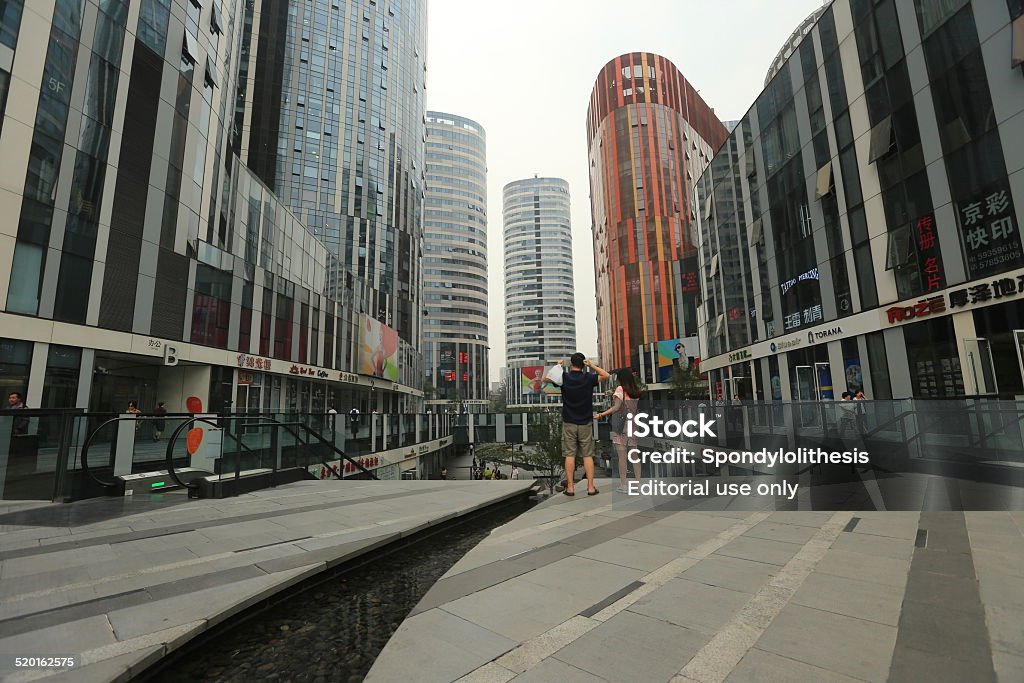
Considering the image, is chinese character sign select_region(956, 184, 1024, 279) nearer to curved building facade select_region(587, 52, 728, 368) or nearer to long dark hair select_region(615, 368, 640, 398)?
long dark hair select_region(615, 368, 640, 398)

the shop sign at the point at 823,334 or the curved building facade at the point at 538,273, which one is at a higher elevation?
the curved building facade at the point at 538,273

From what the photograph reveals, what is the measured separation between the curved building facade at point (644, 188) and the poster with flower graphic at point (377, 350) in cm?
4192

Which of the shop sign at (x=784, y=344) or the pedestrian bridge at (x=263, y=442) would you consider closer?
the pedestrian bridge at (x=263, y=442)

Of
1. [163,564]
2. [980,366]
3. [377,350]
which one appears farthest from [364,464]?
[377,350]

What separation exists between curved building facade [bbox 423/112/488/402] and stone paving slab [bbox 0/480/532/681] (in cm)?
10916

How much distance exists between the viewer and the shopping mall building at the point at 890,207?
13.1 metres

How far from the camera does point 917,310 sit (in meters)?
15.8

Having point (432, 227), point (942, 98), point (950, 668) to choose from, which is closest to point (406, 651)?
point (950, 668)

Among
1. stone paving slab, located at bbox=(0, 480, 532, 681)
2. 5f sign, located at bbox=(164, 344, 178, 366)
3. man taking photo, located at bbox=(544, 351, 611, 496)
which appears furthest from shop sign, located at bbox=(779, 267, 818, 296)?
5f sign, located at bbox=(164, 344, 178, 366)

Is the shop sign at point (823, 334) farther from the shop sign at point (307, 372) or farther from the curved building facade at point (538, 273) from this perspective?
the curved building facade at point (538, 273)

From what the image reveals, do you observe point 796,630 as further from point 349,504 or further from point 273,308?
point 273,308

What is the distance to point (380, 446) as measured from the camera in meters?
18.6

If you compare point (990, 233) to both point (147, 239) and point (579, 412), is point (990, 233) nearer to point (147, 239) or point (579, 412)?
point (579, 412)

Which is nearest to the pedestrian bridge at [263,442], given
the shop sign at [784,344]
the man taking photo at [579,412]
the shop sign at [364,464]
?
the man taking photo at [579,412]
